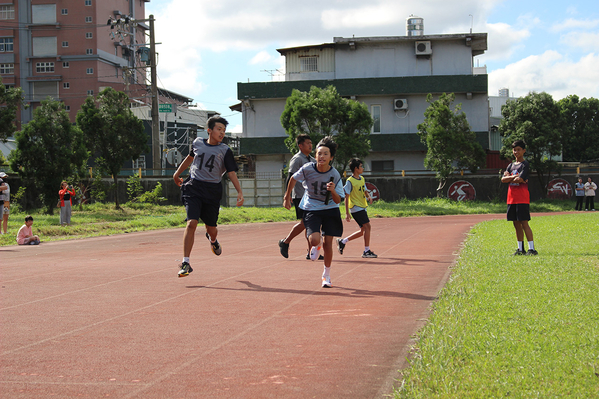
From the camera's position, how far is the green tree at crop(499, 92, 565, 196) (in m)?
32.7

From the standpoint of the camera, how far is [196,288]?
7133 mm

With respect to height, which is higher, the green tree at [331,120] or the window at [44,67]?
the window at [44,67]

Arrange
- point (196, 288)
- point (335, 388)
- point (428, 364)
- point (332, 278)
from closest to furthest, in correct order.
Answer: point (335, 388)
point (428, 364)
point (196, 288)
point (332, 278)

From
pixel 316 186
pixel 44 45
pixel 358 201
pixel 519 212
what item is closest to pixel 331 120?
pixel 358 201

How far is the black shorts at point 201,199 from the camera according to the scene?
25.1 ft

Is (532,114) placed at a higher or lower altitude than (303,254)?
higher

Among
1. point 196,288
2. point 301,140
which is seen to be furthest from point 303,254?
point 196,288

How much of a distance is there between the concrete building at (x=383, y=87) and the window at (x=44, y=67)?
Result: 121ft

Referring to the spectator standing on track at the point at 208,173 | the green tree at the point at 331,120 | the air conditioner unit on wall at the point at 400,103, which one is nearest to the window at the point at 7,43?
the air conditioner unit on wall at the point at 400,103

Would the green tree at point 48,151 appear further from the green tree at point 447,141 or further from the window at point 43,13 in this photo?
the window at point 43,13

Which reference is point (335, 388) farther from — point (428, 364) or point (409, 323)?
point (409, 323)

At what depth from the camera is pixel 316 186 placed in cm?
738

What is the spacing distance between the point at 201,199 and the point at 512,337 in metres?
4.61

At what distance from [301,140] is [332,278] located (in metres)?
2.30
